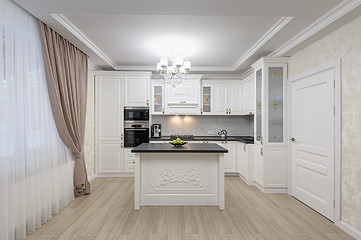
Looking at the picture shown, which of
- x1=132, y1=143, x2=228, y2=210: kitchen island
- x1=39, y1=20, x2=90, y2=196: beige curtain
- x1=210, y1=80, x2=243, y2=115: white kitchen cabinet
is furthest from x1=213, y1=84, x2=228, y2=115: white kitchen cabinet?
x1=39, y1=20, x2=90, y2=196: beige curtain

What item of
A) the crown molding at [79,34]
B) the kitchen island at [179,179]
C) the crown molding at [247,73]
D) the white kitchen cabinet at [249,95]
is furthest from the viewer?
the crown molding at [247,73]

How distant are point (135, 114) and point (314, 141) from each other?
12.0 ft

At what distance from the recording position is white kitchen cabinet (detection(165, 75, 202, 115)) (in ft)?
17.6

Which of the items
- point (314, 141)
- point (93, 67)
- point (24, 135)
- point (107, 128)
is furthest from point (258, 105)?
point (24, 135)

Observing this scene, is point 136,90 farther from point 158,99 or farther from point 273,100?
point 273,100

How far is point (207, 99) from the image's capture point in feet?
18.1

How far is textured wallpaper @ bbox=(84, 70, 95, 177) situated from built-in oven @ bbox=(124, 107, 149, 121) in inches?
30.5

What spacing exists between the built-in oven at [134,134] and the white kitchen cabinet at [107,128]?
0.13 meters

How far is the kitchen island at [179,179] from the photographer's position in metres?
3.28

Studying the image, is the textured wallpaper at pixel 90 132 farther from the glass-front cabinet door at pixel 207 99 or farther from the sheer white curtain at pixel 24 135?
the glass-front cabinet door at pixel 207 99

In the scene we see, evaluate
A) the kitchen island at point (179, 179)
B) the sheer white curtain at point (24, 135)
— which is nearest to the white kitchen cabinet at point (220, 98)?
the kitchen island at point (179, 179)

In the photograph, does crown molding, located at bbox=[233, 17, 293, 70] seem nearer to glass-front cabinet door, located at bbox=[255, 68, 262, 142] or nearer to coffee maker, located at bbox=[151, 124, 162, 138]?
glass-front cabinet door, located at bbox=[255, 68, 262, 142]

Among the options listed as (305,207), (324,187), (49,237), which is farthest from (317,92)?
(49,237)

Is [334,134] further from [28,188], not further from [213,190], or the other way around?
[28,188]
